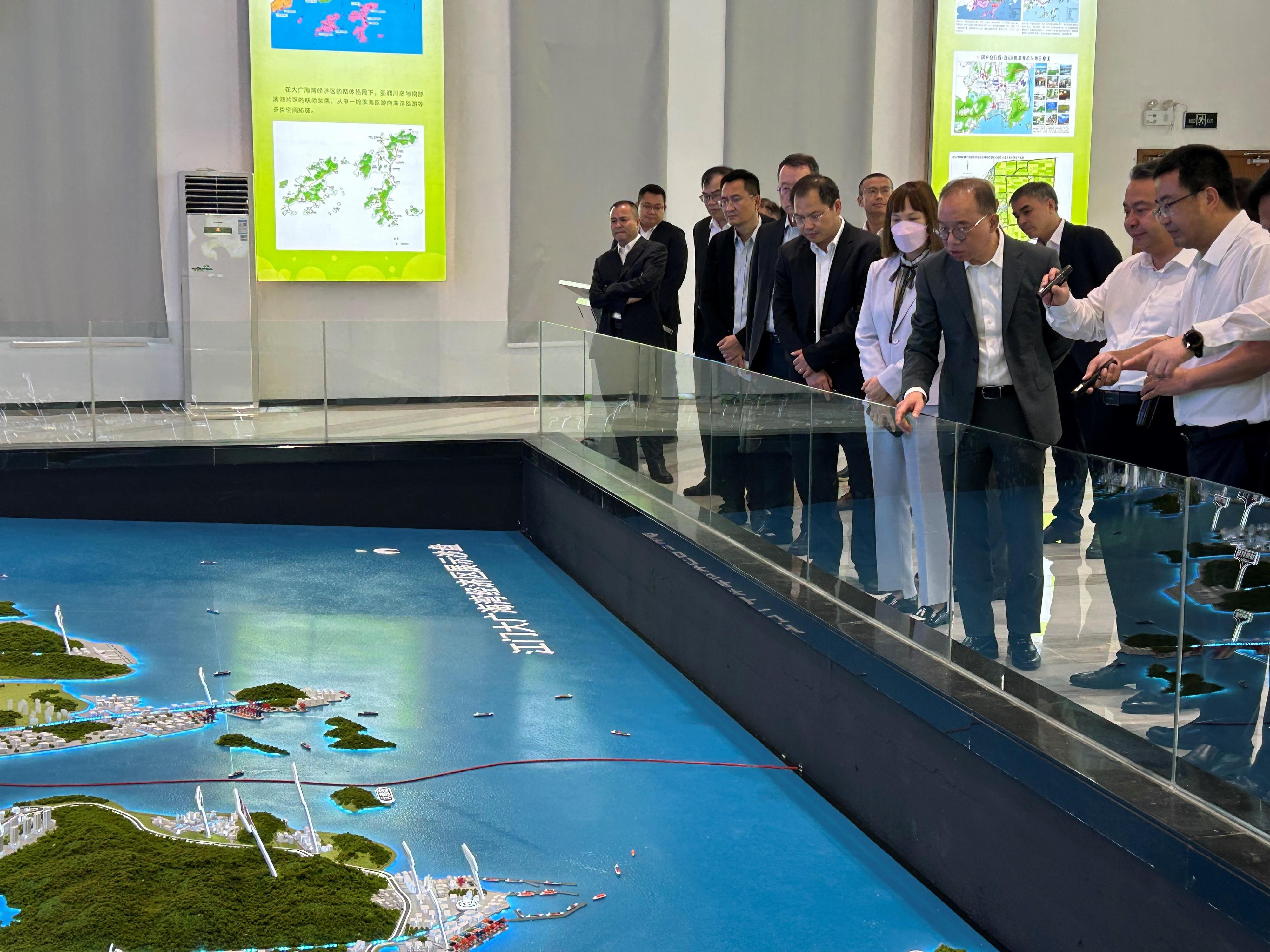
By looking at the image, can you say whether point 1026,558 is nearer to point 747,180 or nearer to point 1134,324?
point 1134,324

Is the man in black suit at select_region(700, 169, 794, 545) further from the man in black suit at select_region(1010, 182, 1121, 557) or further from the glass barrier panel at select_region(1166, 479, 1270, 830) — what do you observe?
the glass barrier panel at select_region(1166, 479, 1270, 830)

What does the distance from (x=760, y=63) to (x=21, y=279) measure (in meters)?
5.71

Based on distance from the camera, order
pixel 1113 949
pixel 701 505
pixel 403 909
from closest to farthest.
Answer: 1. pixel 1113 949
2. pixel 403 909
3. pixel 701 505

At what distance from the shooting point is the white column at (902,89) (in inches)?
417

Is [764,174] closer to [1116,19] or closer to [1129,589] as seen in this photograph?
[1116,19]

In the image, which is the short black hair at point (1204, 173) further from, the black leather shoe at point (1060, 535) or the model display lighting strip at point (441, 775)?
the model display lighting strip at point (441, 775)

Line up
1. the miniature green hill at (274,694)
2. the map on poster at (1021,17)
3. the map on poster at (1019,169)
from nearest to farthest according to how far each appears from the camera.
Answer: the miniature green hill at (274,694), the map on poster at (1021,17), the map on poster at (1019,169)

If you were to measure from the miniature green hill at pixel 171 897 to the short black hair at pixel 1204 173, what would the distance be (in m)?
2.47

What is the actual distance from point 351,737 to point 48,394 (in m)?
3.70

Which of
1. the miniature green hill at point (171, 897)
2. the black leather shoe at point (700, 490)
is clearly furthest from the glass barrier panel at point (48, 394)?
the miniature green hill at point (171, 897)

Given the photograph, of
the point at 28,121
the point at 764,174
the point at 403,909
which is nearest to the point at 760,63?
the point at 764,174

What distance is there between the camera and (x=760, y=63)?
10391 millimetres

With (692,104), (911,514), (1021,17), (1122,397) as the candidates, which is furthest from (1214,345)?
(1021,17)

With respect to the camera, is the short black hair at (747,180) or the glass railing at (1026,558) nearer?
the glass railing at (1026,558)
